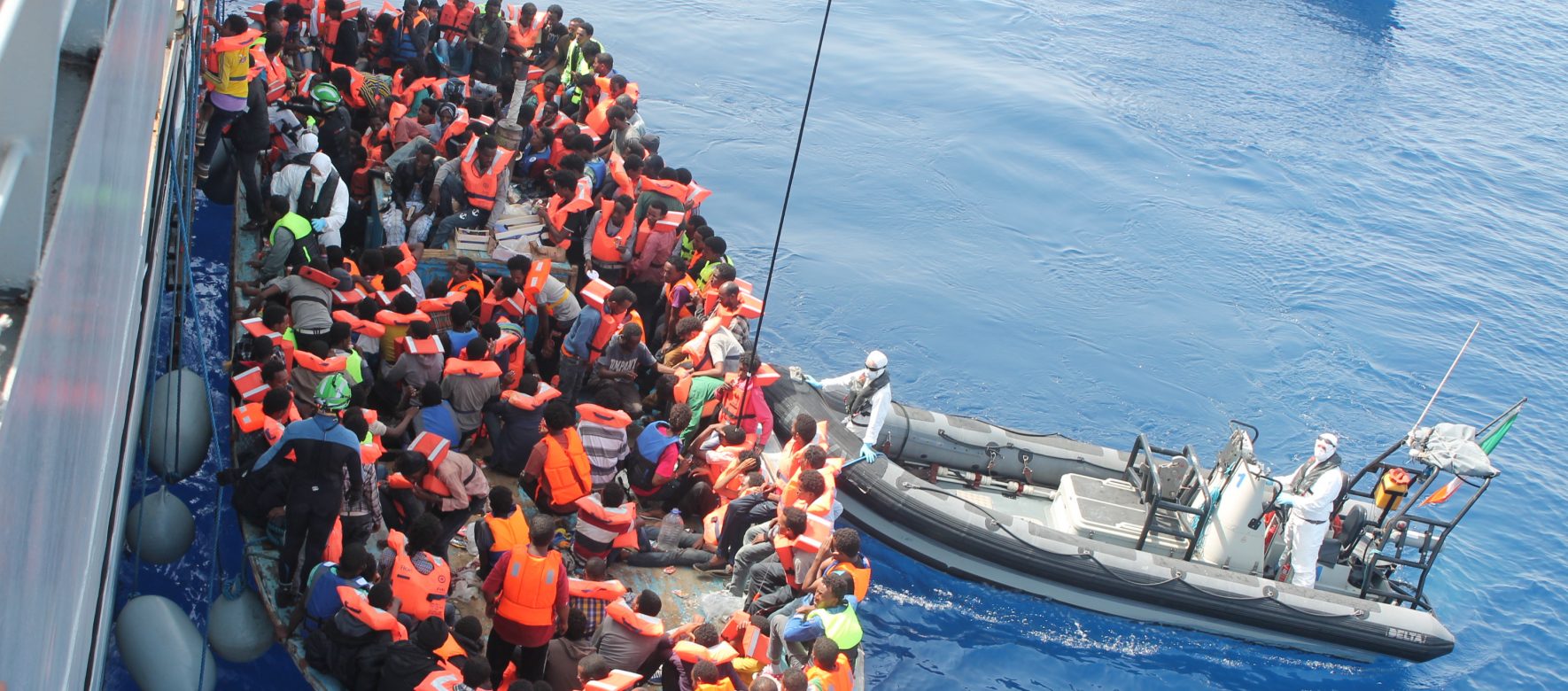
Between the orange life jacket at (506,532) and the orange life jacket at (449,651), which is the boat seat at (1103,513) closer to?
the orange life jacket at (506,532)

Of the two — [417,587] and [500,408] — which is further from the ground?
[500,408]

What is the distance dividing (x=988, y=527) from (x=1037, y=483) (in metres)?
1.07

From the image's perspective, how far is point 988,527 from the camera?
795cm

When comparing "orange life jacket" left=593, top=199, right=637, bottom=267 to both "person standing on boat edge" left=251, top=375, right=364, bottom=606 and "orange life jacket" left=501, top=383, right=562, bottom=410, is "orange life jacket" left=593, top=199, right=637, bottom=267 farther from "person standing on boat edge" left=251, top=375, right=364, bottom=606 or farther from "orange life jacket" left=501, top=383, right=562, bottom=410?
"person standing on boat edge" left=251, top=375, right=364, bottom=606

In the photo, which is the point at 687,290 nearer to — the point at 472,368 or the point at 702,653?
the point at 472,368

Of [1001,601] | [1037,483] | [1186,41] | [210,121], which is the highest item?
[1186,41]

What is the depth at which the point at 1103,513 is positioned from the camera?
8281 millimetres

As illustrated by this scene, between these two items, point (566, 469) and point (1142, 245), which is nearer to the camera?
point (566, 469)

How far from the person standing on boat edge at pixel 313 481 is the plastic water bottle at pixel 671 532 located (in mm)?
1667

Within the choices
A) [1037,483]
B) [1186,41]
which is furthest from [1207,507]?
[1186,41]

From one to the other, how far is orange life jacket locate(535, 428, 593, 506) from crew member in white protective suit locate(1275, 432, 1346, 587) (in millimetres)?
4512

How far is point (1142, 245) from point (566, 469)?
10015 millimetres

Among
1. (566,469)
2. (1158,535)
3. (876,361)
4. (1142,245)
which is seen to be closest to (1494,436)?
(1158,535)

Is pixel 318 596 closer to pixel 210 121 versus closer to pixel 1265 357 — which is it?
pixel 210 121
